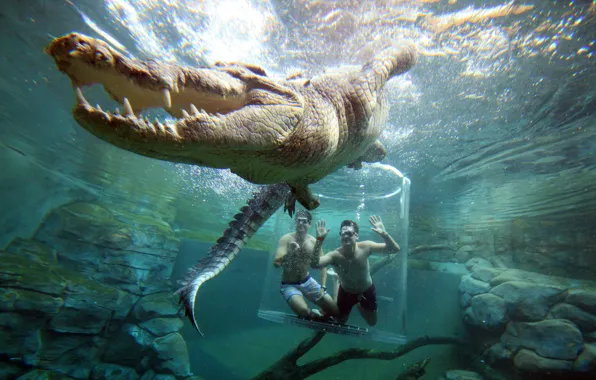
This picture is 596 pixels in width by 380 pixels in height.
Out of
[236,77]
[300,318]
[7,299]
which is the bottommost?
[7,299]

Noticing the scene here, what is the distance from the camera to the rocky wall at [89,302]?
8.73 meters

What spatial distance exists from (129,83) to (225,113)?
558mm

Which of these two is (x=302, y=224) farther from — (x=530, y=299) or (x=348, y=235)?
(x=530, y=299)

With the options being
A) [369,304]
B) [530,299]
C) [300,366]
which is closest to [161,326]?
[300,366]

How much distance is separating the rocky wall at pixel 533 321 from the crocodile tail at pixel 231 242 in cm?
1061

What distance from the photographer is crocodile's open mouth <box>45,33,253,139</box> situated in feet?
3.49

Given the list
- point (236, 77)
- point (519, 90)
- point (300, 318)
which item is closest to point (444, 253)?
point (519, 90)

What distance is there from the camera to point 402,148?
8.02m

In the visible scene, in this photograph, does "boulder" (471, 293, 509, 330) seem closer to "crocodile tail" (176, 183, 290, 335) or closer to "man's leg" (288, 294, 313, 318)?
"man's leg" (288, 294, 313, 318)

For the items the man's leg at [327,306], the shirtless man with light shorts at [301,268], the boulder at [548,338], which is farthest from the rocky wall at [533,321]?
the shirtless man with light shorts at [301,268]

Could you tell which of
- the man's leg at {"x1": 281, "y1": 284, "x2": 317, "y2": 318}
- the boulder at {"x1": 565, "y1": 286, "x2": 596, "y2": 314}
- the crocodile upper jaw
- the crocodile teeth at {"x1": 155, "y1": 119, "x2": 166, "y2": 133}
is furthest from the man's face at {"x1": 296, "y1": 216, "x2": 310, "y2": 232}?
the boulder at {"x1": 565, "y1": 286, "x2": 596, "y2": 314}

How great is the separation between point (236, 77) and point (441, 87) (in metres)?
5.27

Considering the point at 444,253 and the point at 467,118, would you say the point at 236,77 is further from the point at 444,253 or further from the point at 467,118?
the point at 444,253

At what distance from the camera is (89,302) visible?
1024 centimetres
